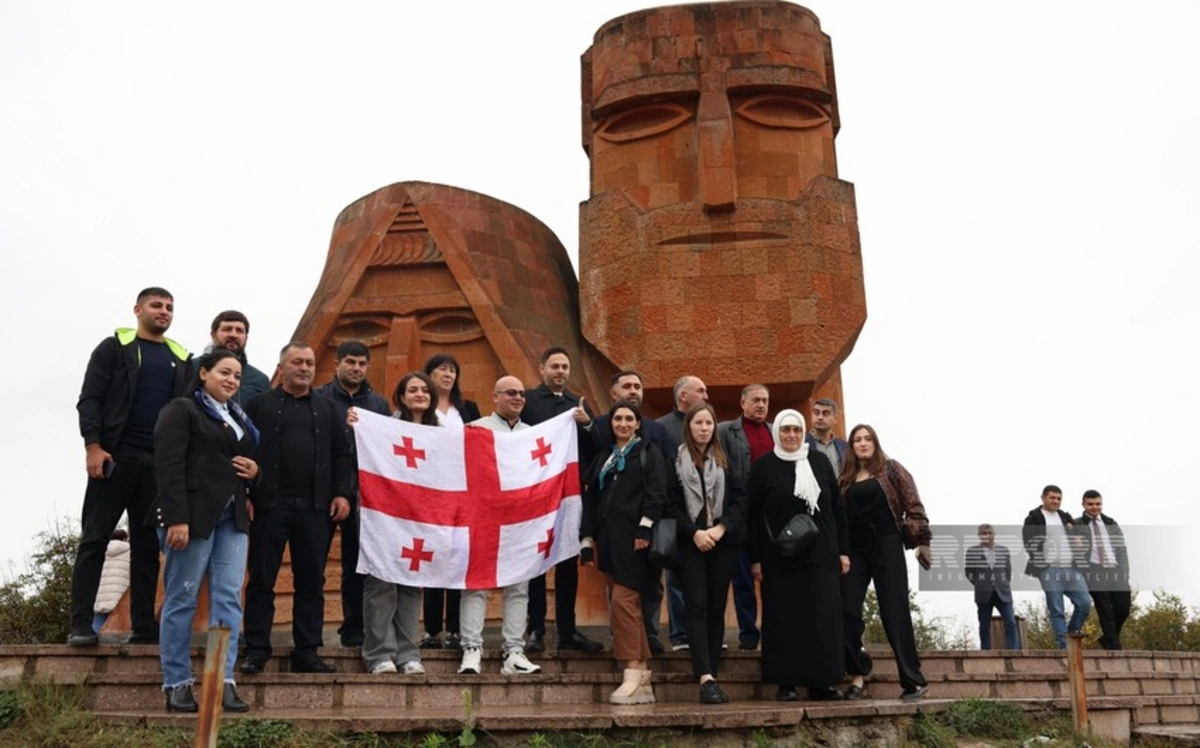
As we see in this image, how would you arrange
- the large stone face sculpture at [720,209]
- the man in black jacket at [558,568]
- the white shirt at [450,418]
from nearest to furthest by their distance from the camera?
the white shirt at [450,418], the man in black jacket at [558,568], the large stone face sculpture at [720,209]

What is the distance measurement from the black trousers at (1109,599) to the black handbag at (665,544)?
5.38 meters

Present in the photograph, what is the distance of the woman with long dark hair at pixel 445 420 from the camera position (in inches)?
277

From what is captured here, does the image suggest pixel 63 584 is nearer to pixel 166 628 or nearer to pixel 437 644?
pixel 437 644

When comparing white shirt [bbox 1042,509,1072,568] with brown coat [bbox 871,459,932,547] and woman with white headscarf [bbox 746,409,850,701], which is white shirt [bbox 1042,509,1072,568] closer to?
brown coat [bbox 871,459,932,547]

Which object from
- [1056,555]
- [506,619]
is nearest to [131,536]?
[506,619]

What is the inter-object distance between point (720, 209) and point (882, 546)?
552 centimetres

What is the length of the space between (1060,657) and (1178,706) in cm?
87

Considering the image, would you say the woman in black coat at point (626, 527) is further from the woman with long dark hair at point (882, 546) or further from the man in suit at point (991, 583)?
the man in suit at point (991, 583)

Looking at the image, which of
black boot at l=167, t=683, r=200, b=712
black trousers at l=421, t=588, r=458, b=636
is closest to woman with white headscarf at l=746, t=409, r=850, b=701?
black trousers at l=421, t=588, r=458, b=636

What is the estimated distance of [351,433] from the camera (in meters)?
6.81

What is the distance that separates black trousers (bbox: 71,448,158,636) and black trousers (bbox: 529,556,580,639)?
7.38ft

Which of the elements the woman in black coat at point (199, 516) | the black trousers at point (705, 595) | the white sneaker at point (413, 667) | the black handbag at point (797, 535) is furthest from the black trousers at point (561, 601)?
the woman in black coat at point (199, 516)

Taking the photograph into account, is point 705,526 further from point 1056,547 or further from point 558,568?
point 1056,547

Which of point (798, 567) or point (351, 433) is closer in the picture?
point (798, 567)
